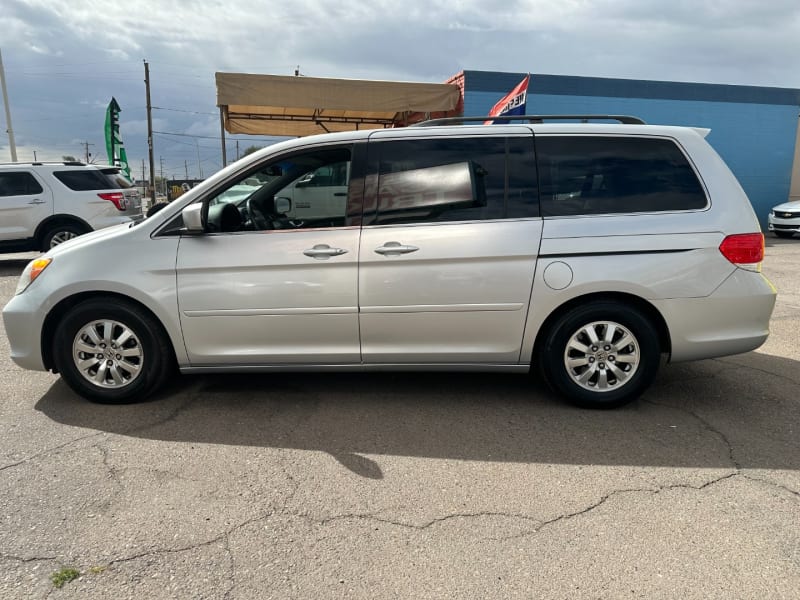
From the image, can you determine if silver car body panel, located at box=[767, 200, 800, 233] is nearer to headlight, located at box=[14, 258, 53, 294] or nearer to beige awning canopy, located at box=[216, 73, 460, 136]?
beige awning canopy, located at box=[216, 73, 460, 136]

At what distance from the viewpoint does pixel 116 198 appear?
33.8 ft

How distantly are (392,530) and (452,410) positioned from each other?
140 centimetres

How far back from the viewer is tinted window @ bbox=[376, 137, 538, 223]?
3.70 meters

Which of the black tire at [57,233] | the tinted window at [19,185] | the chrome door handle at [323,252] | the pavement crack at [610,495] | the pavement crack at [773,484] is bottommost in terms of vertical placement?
the pavement crack at [610,495]

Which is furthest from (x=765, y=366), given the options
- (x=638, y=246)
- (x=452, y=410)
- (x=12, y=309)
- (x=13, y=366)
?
(x=13, y=366)

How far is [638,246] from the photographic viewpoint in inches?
143

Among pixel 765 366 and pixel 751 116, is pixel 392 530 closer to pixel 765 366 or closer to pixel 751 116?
pixel 765 366

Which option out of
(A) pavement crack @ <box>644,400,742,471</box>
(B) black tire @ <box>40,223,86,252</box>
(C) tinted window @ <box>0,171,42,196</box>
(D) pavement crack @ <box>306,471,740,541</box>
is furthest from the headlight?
(C) tinted window @ <box>0,171,42,196</box>

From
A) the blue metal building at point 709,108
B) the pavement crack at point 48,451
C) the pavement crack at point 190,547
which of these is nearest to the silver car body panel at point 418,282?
the pavement crack at point 48,451

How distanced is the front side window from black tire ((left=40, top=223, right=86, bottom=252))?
753 cm

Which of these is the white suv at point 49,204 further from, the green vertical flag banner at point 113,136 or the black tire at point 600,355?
the green vertical flag banner at point 113,136

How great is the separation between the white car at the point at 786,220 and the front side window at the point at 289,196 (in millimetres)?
15630

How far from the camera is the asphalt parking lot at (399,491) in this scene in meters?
2.29

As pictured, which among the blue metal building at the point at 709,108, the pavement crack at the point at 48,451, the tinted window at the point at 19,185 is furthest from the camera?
the blue metal building at the point at 709,108
